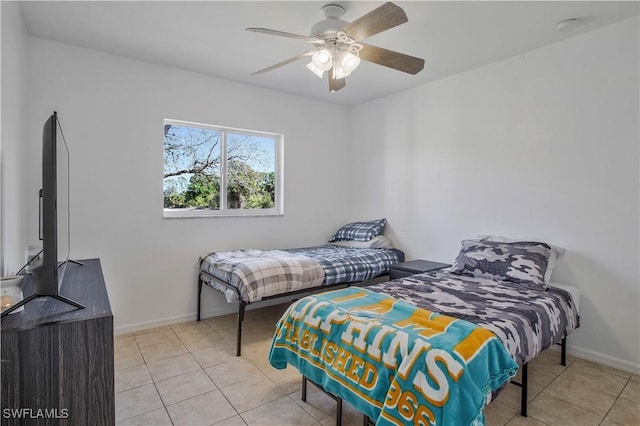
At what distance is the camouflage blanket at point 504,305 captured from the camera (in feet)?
5.90

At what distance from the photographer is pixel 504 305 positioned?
207 cm

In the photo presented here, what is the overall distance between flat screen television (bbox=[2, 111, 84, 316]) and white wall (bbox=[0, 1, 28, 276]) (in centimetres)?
41

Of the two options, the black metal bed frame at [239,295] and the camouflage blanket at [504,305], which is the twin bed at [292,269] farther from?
the camouflage blanket at [504,305]

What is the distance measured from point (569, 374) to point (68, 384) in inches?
118

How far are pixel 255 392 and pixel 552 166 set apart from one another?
9.48ft

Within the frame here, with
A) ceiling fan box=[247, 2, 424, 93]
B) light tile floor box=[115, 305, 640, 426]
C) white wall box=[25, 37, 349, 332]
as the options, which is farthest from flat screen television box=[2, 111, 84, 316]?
white wall box=[25, 37, 349, 332]

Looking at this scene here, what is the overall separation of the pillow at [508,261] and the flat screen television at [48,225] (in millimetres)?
2644

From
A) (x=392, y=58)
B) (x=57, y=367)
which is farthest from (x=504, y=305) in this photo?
(x=57, y=367)

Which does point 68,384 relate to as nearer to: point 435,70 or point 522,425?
point 522,425

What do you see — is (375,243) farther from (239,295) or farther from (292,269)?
(239,295)

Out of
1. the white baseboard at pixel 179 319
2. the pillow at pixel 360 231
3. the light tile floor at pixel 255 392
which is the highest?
the pillow at pixel 360 231

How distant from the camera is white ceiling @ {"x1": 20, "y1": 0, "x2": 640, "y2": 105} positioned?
88.9 inches

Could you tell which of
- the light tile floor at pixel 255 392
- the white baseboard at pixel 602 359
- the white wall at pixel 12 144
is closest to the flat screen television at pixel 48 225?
the white wall at pixel 12 144

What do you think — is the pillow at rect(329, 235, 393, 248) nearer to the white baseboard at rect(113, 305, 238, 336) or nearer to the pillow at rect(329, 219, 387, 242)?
the pillow at rect(329, 219, 387, 242)
